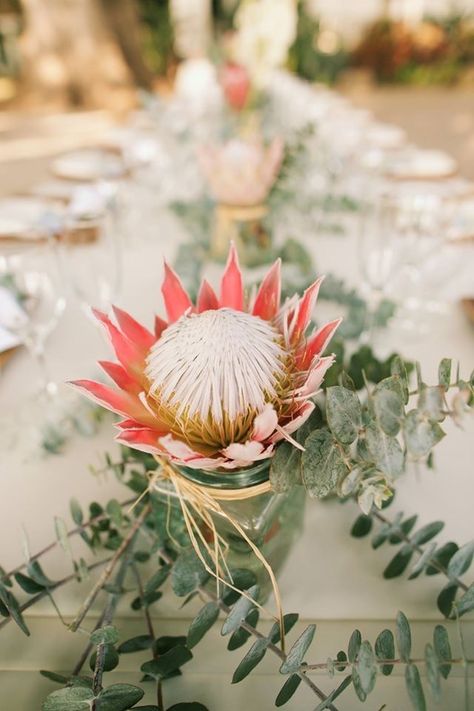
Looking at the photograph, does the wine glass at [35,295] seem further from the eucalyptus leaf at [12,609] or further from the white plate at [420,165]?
the white plate at [420,165]

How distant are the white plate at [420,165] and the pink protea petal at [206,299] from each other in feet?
5.76

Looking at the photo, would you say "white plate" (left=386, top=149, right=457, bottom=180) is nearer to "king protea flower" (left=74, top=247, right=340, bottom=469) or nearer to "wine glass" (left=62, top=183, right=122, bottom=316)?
"wine glass" (left=62, top=183, right=122, bottom=316)

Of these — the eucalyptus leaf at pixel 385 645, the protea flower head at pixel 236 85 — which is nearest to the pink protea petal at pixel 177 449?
the eucalyptus leaf at pixel 385 645

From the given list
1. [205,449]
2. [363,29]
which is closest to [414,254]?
[205,449]

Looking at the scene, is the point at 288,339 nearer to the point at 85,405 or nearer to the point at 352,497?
the point at 352,497

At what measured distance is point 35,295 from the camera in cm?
93

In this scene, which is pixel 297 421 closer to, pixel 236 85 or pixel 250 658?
pixel 250 658

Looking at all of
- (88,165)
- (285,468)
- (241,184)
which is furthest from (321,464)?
(88,165)

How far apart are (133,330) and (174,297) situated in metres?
0.06

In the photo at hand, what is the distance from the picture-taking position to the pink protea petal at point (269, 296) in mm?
562

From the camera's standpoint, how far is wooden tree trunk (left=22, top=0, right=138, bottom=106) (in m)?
5.46

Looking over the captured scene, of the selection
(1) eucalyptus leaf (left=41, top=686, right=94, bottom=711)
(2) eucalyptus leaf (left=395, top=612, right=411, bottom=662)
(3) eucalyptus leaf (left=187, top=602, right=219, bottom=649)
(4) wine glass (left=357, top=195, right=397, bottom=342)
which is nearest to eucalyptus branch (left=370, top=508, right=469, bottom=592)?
(2) eucalyptus leaf (left=395, top=612, right=411, bottom=662)

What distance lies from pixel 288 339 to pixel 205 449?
12 centimetres

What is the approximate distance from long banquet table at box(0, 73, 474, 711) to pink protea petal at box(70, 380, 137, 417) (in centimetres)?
23
